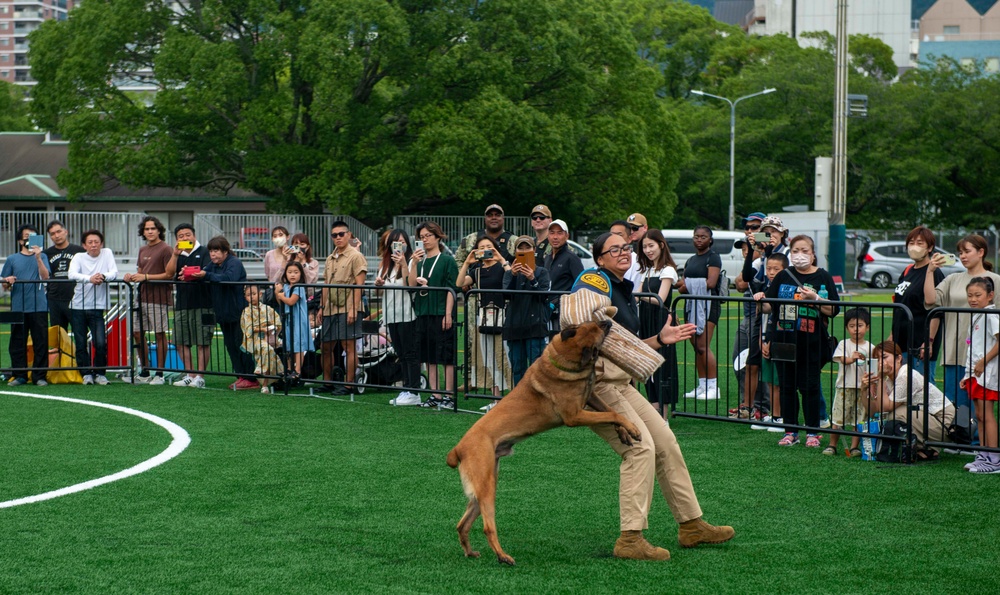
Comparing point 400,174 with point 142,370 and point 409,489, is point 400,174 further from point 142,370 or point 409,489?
point 409,489

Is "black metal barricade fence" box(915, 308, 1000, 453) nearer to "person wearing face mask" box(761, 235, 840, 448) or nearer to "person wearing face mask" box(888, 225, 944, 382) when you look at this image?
"person wearing face mask" box(888, 225, 944, 382)

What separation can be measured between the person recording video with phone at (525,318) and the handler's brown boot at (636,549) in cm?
487

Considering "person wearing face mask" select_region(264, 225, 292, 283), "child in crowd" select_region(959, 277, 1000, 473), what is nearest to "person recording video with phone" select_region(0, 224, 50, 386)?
"person wearing face mask" select_region(264, 225, 292, 283)

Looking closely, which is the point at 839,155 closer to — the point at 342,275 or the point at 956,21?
the point at 342,275

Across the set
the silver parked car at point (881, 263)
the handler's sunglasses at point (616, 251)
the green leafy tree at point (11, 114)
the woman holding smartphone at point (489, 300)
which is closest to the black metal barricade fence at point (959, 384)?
the handler's sunglasses at point (616, 251)

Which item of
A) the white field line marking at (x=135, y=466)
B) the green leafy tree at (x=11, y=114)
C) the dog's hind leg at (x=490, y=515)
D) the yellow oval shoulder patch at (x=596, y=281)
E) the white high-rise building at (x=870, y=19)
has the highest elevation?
the white high-rise building at (x=870, y=19)

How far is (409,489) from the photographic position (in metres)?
7.68

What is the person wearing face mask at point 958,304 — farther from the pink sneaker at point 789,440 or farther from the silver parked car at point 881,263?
Result: the silver parked car at point 881,263

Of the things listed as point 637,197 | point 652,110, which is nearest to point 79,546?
point 637,197

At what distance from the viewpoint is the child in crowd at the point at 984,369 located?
838 cm

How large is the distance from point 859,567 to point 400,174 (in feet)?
90.4

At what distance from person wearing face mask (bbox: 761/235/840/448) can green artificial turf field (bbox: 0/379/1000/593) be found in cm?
36

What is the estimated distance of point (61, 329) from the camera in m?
13.5

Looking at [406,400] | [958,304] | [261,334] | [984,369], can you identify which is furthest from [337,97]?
[984,369]
